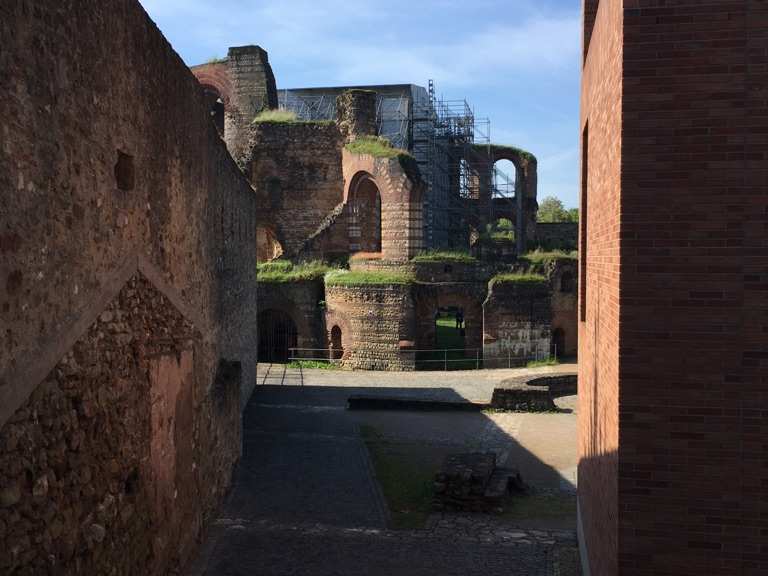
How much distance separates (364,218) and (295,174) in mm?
3916

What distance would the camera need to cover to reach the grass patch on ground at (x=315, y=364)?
21734 mm

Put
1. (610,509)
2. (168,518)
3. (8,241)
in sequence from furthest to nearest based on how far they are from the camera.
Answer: (168,518)
(610,509)
(8,241)

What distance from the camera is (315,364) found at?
870 inches

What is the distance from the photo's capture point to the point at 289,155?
28.6 metres

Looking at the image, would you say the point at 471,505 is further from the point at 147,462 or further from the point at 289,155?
the point at 289,155

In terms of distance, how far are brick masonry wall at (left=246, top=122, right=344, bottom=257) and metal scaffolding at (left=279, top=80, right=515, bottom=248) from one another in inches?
176

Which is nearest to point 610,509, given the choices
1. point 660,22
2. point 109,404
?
point 660,22

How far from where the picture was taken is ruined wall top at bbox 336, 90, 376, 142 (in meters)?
27.6

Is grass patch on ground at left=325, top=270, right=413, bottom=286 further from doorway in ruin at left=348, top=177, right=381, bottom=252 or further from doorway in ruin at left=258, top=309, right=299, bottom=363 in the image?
doorway in ruin at left=348, top=177, right=381, bottom=252

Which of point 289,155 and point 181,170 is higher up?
point 289,155

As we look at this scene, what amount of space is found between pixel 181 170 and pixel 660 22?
4.88 m

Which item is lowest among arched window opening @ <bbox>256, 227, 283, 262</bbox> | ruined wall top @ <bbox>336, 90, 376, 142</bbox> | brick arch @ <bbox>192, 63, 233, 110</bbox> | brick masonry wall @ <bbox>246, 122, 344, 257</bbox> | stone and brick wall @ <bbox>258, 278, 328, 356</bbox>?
stone and brick wall @ <bbox>258, 278, 328, 356</bbox>

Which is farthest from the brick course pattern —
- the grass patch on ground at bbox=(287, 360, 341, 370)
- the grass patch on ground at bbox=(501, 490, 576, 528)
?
the grass patch on ground at bbox=(287, 360, 341, 370)

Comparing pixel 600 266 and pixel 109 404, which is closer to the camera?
pixel 109 404
